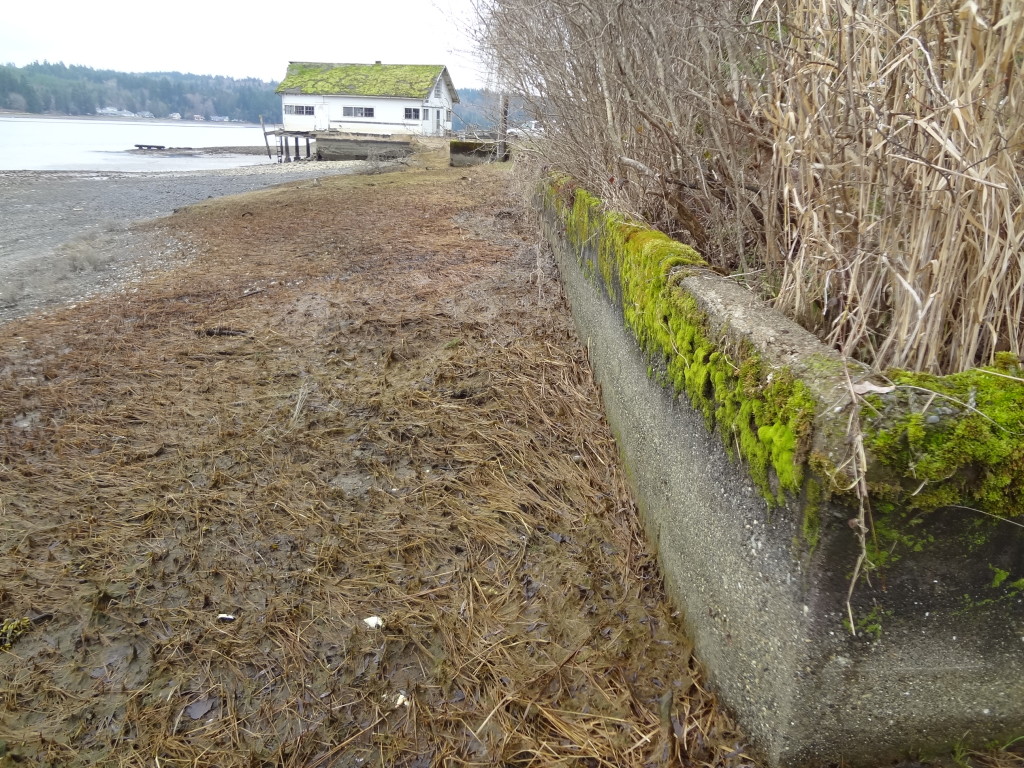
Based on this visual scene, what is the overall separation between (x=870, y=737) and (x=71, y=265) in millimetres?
10073

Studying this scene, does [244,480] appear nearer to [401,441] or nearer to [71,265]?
[401,441]

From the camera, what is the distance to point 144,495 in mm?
3271

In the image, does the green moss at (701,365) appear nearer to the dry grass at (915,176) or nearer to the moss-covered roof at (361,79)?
→ the dry grass at (915,176)

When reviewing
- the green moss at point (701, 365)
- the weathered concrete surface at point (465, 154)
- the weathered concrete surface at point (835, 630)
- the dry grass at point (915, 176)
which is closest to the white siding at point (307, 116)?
the weathered concrete surface at point (465, 154)

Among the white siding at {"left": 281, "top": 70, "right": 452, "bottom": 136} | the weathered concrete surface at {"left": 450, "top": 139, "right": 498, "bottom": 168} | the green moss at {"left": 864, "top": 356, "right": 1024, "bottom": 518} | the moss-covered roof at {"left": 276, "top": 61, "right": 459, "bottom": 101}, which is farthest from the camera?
the white siding at {"left": 281, "top": 70, "right": 452, "bottom": 136}

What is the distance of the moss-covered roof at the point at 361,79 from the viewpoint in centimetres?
4212

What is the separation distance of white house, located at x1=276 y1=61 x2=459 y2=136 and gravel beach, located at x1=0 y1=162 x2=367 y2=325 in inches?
579

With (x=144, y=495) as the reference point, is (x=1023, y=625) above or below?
above

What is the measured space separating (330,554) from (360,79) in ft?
154

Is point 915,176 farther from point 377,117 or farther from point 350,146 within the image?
point 377,117

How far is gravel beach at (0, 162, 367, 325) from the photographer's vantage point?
24.8ft

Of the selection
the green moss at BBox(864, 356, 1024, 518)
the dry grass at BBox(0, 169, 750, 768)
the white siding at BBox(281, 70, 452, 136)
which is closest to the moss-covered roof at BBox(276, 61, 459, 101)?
the white siding at BBox(281, 70, 452, 136)

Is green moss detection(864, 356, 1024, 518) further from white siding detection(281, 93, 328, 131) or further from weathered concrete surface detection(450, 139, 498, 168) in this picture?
white siding detection(281, 93, 328, 131)

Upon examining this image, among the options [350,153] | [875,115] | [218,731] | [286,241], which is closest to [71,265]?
[286,241]
